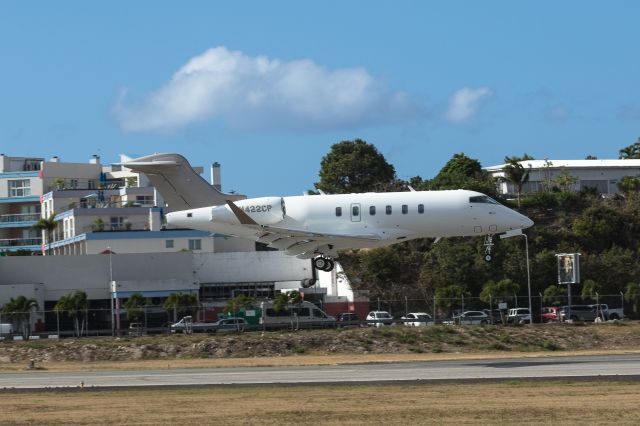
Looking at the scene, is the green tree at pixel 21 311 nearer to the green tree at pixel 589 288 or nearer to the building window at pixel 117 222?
the building window at pixel 117 222

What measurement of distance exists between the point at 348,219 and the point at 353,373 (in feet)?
47.5

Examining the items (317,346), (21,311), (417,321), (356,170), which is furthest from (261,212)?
(356,170)

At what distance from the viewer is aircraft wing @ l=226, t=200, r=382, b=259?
2133 inches

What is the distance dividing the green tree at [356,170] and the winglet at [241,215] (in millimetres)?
69807

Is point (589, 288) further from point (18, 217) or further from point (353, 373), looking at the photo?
point (18, 217)

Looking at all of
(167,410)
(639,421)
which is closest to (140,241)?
(167,410)

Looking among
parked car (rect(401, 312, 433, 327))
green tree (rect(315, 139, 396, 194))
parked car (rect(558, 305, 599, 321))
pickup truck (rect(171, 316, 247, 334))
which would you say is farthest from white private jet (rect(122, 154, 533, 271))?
green tree (rect(315, 139, 396, 194))

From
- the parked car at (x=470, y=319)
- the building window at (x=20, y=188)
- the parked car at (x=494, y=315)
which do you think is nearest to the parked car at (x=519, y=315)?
the parked car at (x=494, y=315)

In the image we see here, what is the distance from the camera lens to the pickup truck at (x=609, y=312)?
72000 mm

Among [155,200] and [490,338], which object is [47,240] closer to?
[155,200]

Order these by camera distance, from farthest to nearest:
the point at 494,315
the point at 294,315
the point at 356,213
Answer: the point at 494,315 → the point at 294,315 → the point at 356,213

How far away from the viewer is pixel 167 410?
30.9 metres

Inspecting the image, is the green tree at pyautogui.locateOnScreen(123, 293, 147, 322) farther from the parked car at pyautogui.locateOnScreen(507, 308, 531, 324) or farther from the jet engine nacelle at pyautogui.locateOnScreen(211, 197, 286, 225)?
the parked car at pyautogui.locateOnScreen(507, 308, 531, 324)

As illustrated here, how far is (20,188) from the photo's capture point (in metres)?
142
